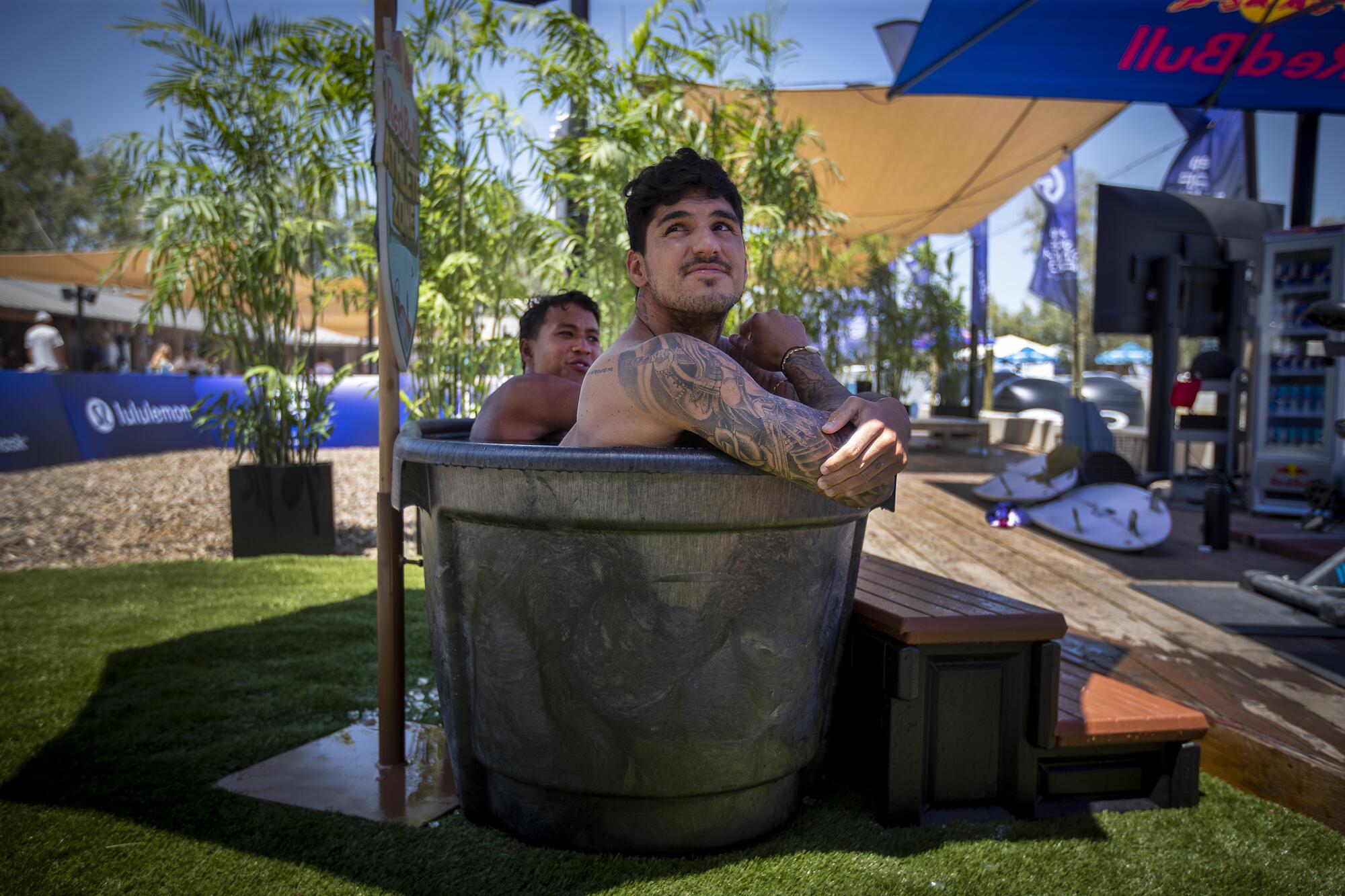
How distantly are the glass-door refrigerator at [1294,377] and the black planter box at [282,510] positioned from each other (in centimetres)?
630

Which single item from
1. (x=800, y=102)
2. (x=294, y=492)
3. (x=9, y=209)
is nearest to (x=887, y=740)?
(x=294, y=492)

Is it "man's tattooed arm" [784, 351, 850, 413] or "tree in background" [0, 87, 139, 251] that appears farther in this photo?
"tree in background" [0, 87, 139, 251]

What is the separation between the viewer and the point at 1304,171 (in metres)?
6.65

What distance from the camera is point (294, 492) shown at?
4902 millimetres

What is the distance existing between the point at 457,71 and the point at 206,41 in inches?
57.3

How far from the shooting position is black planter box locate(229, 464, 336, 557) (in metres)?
4.80

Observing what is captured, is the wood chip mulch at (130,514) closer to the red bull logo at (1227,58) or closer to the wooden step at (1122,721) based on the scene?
the wooden step at (1122,721)

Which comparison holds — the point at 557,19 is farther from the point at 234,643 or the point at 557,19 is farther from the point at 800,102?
the point at 800,102

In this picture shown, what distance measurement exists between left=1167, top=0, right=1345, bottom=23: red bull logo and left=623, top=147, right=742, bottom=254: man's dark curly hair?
4.14 metres

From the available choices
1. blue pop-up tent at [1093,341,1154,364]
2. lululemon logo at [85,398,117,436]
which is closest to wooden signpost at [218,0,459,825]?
lululemon logo at [85,398,117,436]

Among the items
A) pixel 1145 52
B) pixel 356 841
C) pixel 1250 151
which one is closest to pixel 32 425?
pixel 356 841

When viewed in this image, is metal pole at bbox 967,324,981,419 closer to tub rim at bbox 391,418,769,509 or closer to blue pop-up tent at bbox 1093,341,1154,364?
tub rim at bbox 391,418,769,509

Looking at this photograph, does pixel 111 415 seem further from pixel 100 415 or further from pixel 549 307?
pixel 549 307

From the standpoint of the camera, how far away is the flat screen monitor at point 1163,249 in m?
6.07
